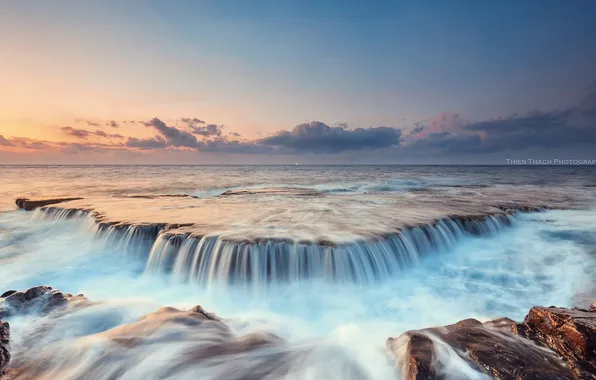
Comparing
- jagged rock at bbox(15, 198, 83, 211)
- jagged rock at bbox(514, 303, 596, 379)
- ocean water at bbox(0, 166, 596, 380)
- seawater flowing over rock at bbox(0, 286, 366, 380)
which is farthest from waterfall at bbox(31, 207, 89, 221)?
jagged rock at bbox(514, 303, 596, 379)

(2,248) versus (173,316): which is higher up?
(173,316)

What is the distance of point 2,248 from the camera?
36.0ft

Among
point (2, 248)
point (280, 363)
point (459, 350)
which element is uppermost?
point (459, 350)

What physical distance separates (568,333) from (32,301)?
8.00 meters

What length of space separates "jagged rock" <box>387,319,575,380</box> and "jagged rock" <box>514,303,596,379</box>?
0.13 m

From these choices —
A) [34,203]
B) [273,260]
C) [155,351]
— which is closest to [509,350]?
[155,351]

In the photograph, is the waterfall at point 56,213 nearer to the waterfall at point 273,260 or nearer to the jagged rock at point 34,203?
the jagged rock at point 34,203

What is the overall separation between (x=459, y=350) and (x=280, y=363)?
2.29 meters

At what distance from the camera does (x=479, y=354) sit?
3.66 m

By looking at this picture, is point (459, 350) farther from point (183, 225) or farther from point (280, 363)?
point (183, 225)

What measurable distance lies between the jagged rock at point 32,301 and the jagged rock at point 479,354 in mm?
5736

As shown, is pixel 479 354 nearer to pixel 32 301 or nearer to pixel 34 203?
pixel 32 301

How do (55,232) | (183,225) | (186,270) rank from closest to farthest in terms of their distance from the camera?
(186,270)
(183,225)
(55,232)

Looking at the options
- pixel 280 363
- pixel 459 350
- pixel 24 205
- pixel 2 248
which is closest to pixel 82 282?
pixel 2 248
